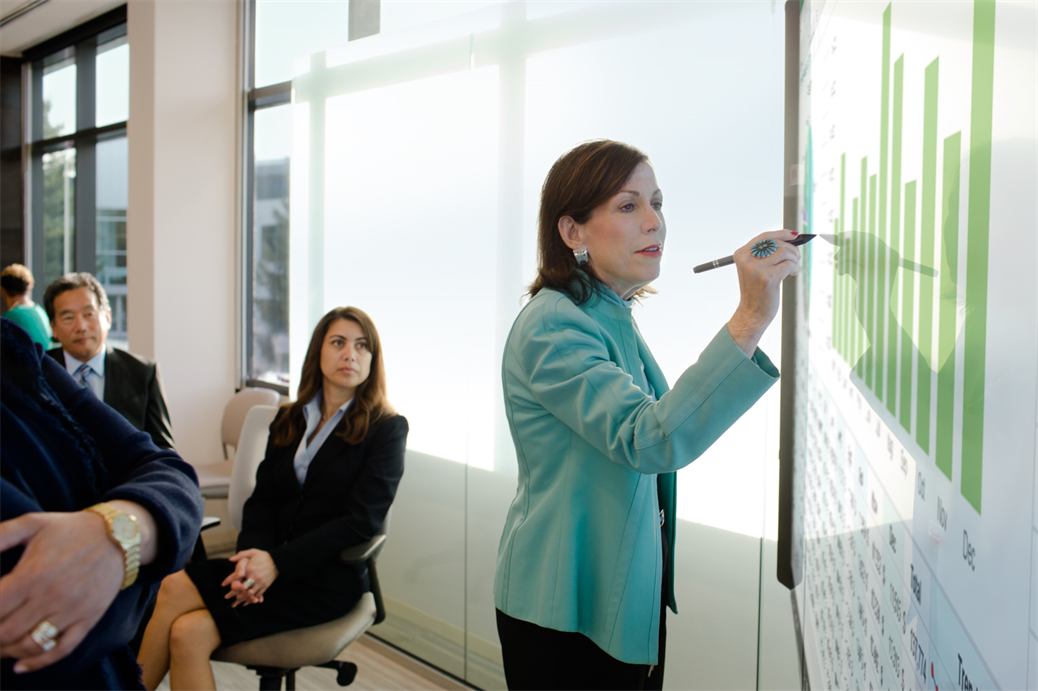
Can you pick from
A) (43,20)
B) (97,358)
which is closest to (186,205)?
(43,20)

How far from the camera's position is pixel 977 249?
487mm

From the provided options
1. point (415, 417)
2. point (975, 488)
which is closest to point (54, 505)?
point (975, 488)

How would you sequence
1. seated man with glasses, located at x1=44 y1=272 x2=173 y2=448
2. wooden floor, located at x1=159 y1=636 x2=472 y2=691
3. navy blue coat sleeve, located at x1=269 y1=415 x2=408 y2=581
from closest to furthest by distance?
navy blue coat sleeve, located at x1=269 y1=415 x2=408 y2=581 < wooden floor, located at x1=159 y1=636 x2=472 y2=691 < seated man with glasses, located at x1=44 y1=272 x2=173 y2=448

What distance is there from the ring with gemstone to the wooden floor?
7.64 feet

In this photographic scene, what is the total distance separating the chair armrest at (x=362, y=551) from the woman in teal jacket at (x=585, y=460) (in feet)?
2.87

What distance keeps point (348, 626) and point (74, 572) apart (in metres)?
1.59

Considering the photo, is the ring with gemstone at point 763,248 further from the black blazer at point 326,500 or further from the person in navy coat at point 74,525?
the black blazer at point 326,500

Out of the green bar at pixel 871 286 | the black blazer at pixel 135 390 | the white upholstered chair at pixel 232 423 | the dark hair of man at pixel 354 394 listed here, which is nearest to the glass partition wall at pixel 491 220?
the dark hair of man at pixel 354 394

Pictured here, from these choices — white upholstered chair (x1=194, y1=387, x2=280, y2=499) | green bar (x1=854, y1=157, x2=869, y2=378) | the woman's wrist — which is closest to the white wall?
white upholstered chair (x1=194, y1=387, x2=280, y2=499)

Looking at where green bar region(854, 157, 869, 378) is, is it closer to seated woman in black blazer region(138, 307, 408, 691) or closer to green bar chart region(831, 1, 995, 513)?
green bar chart region(831, 1, 995, 513)

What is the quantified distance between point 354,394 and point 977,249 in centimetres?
222

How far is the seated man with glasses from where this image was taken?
293 centimetres

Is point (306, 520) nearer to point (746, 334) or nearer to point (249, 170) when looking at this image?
point (746, 334)

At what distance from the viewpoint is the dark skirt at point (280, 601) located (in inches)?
81.9
